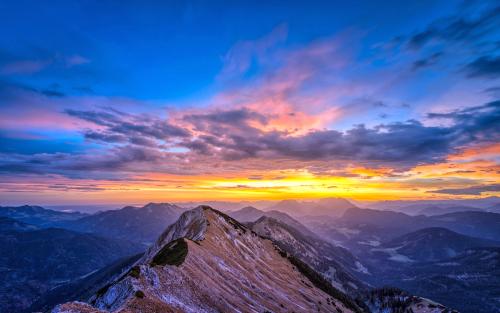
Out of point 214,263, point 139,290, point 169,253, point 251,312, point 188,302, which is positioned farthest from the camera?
point 214,263

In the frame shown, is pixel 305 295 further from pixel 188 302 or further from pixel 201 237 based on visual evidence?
pixel 188 302

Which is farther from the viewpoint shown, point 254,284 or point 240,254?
point 240,254

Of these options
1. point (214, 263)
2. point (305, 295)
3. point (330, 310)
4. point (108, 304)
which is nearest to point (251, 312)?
point (214, 263)

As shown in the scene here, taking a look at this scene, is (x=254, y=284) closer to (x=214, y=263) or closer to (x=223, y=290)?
(x=214, y=263)

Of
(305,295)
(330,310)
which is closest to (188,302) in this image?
(305,295)

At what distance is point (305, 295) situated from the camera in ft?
619

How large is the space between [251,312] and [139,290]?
58.1 meters

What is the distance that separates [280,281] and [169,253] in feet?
281

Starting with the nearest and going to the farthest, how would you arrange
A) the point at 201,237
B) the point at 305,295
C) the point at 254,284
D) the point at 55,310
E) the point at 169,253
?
1. the point at 55,310
2. the point at 169,253
3. the point at 254,284
4. the point at 201,237
5. the point at 305,295

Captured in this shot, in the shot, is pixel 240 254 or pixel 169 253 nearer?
pixel 169 253

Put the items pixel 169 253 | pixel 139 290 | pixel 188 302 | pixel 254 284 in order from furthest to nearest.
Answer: pixel 254 284 → pixel 169 253 → pixel 188 302 → pixel 139 290

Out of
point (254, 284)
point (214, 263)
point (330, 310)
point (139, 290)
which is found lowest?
point (330, 310)

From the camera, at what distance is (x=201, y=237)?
177 m

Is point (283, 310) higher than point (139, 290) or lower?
lower
